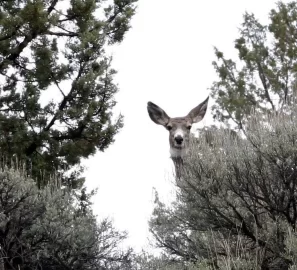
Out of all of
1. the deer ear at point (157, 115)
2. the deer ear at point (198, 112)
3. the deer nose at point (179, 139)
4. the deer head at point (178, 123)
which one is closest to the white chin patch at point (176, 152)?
the deer head at point (178, 123)

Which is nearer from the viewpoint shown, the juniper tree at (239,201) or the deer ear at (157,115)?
the juniper tree at (239,201)

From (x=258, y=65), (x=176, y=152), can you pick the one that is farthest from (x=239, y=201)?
(x=258, y=65)

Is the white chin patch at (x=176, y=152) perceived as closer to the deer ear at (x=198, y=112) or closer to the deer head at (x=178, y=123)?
the deer head at (x=178, y=123)

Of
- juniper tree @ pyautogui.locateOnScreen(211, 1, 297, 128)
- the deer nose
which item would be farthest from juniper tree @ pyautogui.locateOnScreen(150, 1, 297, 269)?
juniper tree @ pyautogui.locateOnScreen(211, 1, 297, 128)

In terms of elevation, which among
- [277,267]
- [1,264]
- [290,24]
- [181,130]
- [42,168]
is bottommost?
[277,267]

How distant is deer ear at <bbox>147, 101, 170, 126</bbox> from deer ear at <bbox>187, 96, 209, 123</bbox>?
0.44 metres

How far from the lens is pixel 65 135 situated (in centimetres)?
2123

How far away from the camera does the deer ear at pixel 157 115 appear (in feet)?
48.0

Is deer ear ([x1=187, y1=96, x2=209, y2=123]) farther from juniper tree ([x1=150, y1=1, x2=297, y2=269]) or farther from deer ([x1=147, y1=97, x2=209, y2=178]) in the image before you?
juniper tree ([x1=150, y1=1, x2=297, y2=269])

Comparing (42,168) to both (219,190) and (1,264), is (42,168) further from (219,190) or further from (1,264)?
(219,190)

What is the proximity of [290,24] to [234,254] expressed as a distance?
2030cm

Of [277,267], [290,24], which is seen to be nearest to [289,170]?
[277,267]

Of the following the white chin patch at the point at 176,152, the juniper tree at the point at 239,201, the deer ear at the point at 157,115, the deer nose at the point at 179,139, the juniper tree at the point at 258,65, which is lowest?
the juniper tree at the point at 239,201

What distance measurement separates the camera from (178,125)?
561 inches
